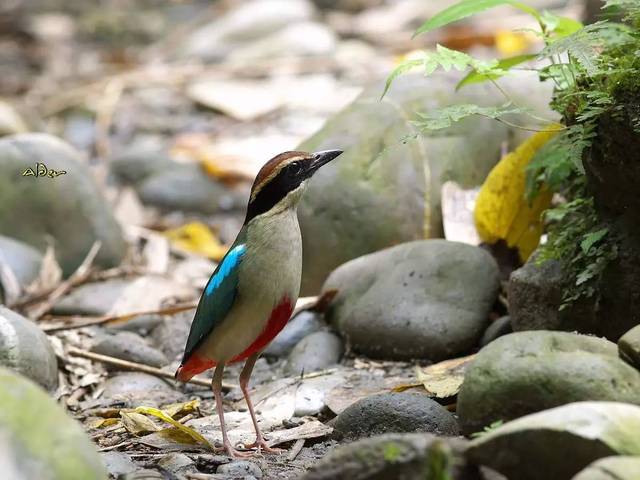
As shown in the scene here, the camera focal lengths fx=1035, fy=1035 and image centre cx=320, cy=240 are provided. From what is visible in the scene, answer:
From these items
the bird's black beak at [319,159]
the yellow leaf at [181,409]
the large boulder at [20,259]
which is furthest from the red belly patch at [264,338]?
the large boulder at [20,259]

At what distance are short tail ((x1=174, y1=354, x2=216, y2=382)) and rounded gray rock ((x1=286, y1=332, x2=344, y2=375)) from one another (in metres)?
0.83

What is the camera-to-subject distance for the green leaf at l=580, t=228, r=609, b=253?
4.53 meters

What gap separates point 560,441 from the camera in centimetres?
302

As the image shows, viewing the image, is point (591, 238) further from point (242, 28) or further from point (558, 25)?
point (242, 28)

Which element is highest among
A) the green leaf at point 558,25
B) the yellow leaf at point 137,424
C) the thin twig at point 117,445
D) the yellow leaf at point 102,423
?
the green leaf at point 558,25

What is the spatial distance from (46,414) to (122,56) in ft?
36.4

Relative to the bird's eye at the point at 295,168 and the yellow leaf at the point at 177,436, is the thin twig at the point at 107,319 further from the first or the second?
the bird's eye at the point at 295,168

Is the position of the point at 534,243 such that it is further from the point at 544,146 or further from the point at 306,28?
the point at 306,28

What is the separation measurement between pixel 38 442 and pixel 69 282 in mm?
4167

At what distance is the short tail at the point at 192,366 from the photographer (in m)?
4.66

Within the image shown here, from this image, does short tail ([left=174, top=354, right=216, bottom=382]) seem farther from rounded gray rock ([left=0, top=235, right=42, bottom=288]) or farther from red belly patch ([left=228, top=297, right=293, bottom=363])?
rounded gray rock ([left=0, top=235, right=42, bottom=288])

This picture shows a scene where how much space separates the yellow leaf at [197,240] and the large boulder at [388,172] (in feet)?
5.01

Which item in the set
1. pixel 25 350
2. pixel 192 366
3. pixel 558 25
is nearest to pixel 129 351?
pixel 25 350

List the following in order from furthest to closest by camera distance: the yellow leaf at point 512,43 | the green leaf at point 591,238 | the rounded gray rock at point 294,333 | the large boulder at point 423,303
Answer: the yellow leaf at point 512,43
the rounded gray rock at point 294,333
the large boulder at point 423,303
the green leaf at point 591,238
